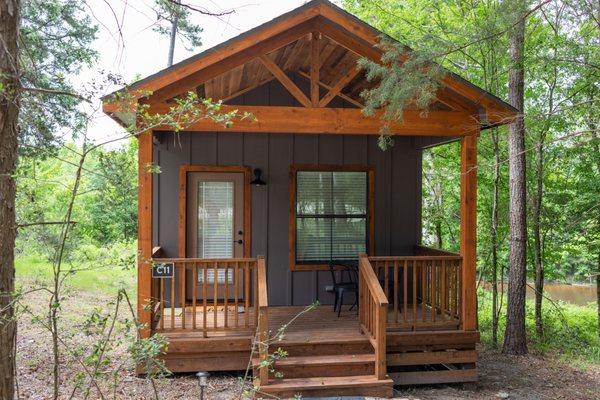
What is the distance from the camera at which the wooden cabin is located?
5.09 metres

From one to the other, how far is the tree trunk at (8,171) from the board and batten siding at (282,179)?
3741 millimetres

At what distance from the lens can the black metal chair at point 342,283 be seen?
247 inches

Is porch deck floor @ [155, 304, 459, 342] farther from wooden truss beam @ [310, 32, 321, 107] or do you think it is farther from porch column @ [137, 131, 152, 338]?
wooden truss beam @ [310, 32, 321, 107]

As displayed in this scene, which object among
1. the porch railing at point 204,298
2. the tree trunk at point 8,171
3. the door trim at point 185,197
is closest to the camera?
the tree trunk at point 8,171

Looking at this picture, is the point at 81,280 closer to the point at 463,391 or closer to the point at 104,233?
the point at 104,233

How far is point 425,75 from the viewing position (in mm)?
4895

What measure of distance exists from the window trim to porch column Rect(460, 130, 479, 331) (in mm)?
1809

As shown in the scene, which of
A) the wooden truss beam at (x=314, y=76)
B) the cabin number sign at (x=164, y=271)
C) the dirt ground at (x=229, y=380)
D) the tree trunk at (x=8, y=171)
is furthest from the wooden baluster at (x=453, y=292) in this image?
the tree trunk at (x=8, y=171)

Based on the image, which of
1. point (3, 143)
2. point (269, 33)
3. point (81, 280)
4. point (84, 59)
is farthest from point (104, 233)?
point (3, 143)

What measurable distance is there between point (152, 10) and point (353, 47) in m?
2.50

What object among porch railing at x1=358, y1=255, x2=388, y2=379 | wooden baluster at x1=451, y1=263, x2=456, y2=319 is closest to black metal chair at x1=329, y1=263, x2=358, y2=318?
porch railing at x1=358, y1=255, x2=388, y2=379

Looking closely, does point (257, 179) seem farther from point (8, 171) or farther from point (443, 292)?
point (8, 171)

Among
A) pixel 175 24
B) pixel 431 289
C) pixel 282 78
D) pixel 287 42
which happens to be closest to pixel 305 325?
pixel 431 289

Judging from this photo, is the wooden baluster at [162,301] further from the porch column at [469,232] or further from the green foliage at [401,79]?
the porch column at [469,232]
